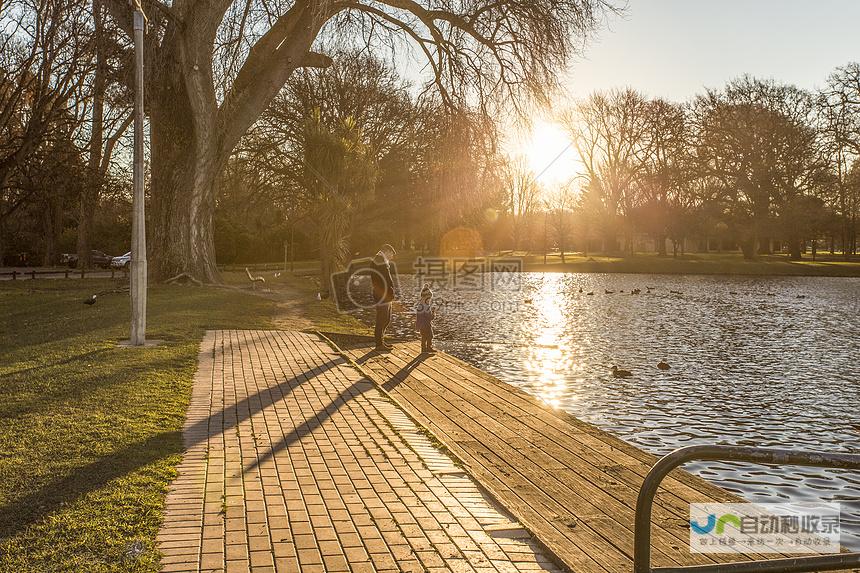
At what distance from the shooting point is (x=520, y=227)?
4446 inches

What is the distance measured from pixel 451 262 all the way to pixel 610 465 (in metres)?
62.3

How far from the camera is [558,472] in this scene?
24.6 feet

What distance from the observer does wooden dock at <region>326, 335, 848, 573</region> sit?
5.45 meters

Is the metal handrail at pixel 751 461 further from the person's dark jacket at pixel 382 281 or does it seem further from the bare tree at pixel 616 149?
the bare tree at pixel 616 149

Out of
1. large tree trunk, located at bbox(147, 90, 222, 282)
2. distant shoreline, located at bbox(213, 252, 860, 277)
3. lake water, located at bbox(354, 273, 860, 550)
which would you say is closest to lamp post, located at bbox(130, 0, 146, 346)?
lake water, located at bbox(354, 273, 860, 550)

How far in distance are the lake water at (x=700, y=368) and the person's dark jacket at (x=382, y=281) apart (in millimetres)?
2460

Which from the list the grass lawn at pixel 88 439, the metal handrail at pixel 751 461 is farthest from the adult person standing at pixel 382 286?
the metal handrail at pixel 751 461

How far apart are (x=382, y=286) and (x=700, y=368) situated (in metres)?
6.83

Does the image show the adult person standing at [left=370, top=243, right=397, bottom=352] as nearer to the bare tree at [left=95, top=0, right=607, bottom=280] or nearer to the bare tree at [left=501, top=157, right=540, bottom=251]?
the bare tree at [left=95, top=0, right=607, bottom=280]

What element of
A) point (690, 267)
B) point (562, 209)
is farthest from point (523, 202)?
point (690, 267)

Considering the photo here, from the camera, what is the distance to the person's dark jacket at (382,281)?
48.1ft

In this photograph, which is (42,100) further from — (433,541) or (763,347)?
(433,541)

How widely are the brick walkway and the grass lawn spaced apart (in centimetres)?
24

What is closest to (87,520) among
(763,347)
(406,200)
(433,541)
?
(433,541)
